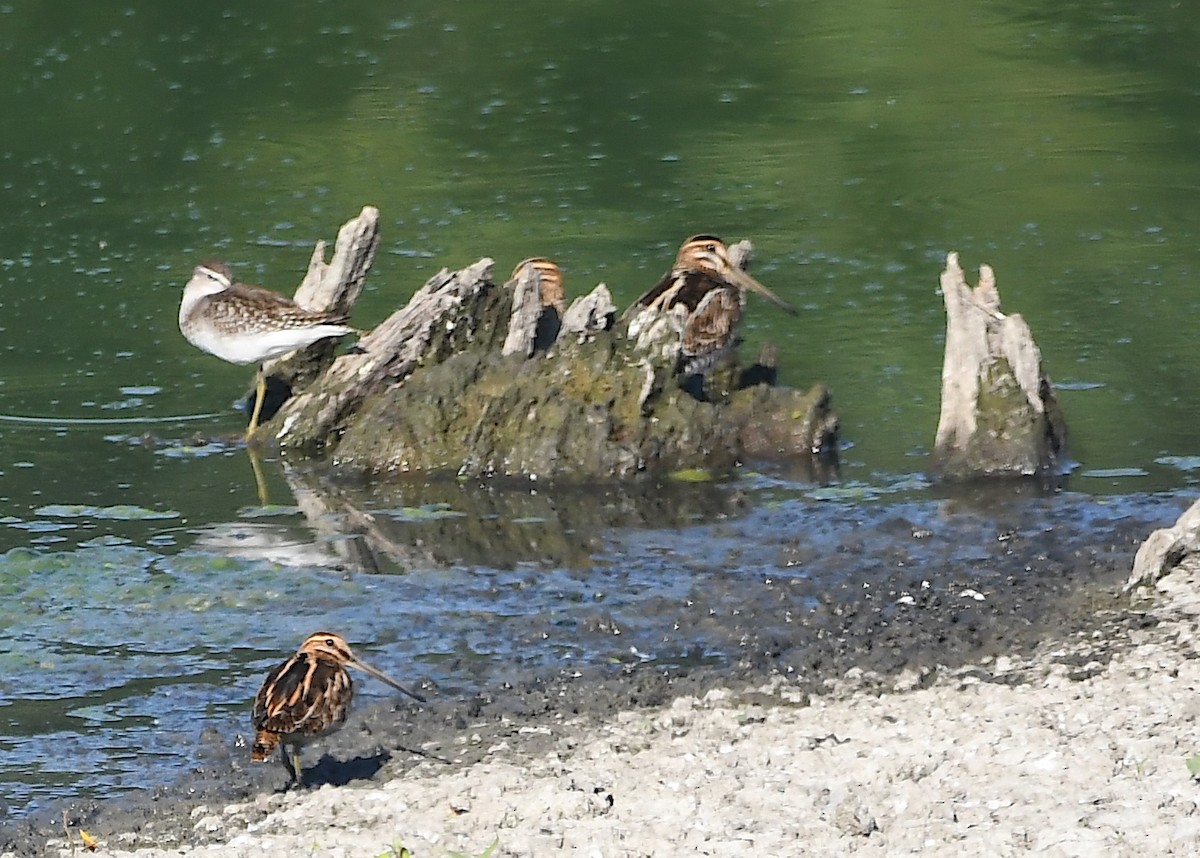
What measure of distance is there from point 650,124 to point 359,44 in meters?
6.39

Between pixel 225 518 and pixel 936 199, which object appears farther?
pixel 936 199

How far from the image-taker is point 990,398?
38.8 feet

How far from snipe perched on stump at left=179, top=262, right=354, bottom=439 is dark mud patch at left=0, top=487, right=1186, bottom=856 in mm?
2906

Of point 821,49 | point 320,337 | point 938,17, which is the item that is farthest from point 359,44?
point 320,337

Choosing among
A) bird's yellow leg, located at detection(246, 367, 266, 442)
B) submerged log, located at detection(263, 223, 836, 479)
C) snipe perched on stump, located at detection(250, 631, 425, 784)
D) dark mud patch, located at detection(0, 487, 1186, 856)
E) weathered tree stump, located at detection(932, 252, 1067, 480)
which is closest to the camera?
snipe perched on stump, located at detection(250, 631, 425, 784)

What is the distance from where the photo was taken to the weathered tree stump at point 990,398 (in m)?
11.7

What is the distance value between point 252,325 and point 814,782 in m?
6.69

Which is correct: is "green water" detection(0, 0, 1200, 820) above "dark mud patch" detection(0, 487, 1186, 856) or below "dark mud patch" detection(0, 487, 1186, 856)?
below

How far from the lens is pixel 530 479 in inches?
478

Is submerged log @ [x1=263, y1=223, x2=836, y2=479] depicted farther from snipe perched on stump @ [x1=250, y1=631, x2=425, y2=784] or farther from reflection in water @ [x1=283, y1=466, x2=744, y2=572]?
snipe perched on stump @ [x1=250, y1=631, x2=425, y2=784]

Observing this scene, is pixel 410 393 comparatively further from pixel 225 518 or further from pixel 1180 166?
pixel 1180 166

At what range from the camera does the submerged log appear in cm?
1228

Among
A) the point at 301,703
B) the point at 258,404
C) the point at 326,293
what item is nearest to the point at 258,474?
the point at 258,404

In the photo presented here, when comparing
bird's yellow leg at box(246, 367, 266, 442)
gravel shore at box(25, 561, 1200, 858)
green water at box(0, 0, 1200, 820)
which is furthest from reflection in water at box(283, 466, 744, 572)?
gravel shore at box(25, 561, 1200, 858)
